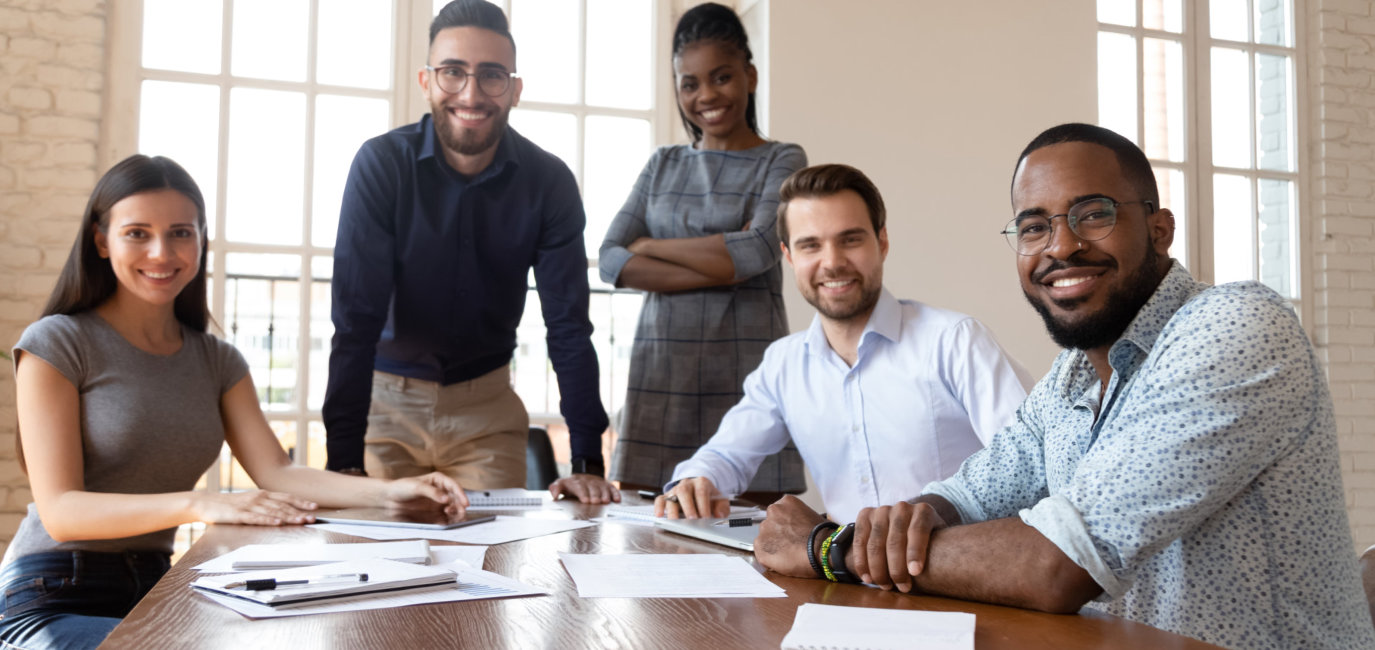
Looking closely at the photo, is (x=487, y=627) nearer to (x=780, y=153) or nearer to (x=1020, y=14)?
(x=780, y=153)

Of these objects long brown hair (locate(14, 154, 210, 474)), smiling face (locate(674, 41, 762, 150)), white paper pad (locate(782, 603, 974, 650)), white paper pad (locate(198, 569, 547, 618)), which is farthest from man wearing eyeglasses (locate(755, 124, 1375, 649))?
smiling face (locate(674, 41, 762, 150))

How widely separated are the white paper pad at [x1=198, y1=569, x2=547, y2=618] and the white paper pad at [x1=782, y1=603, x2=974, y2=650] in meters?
0.29

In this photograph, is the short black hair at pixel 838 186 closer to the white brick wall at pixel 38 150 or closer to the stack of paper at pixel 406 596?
the stack of paper at pixel 406 596

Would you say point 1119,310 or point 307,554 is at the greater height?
point 1119,310

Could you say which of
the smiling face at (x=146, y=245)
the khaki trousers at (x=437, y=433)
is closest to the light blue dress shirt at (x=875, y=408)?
the khaki trousers at (x=437, y=433)

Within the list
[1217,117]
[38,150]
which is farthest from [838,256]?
[1217,117]

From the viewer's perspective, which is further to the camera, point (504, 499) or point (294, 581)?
point (504, 499)

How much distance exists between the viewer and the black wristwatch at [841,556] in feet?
3.77

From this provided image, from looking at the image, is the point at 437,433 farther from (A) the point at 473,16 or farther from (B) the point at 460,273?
(A) the point at 473,16

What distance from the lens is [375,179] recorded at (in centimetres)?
240

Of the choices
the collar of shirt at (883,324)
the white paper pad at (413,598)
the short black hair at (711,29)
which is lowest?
the white paper pad at (413,598)

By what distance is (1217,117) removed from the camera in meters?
5.24

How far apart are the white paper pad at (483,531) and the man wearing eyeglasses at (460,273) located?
0.71m

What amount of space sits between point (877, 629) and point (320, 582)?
0.52 meters
